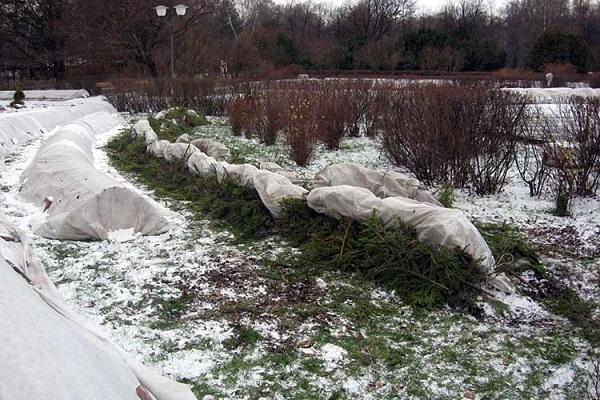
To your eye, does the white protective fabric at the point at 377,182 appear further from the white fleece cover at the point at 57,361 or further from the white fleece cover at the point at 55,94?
the white fleece cover at the point at 55,94

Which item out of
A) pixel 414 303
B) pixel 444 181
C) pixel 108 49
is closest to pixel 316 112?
pixel 444 181

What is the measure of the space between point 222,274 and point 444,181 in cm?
381

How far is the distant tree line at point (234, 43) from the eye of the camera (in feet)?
88.5

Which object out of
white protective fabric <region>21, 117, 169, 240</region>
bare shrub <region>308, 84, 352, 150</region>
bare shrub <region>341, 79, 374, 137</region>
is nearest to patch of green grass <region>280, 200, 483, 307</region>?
white protective fabric <region>21, 117, 169, 240</region>

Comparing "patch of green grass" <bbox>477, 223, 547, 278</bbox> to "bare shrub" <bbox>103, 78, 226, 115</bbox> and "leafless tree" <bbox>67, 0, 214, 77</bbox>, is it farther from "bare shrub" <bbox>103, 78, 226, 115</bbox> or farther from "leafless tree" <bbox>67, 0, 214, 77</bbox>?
"leafless tree" <bbox>67, 0, 214, 77</bbox>

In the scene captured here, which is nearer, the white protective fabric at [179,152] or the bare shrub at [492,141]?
the bare shrub at [492,141]

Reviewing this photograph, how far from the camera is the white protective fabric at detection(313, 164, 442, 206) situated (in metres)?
5.12

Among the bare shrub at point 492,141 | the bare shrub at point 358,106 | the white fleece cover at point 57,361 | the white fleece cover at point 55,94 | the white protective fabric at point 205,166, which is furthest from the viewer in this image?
the white fleece cover at point 55,94

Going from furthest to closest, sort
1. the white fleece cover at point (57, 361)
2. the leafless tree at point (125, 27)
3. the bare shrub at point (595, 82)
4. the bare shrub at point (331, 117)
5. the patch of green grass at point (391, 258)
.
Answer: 1. the leafless tree at point (125, 27)
2. the bare shrub at point (595, 82)
3. the bare shrub at point (331, 117)
4. the patch of green grass at point (391, 258)
5. the white fleece cover at point (57, 361)

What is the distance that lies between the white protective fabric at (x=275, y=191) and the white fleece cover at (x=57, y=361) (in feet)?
7.92

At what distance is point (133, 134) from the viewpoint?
11.0m

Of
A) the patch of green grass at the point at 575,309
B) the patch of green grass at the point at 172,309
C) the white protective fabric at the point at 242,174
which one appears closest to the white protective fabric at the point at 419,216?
the patch of green grass at the point at 575,309

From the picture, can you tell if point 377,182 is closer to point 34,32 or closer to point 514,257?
point 514,257

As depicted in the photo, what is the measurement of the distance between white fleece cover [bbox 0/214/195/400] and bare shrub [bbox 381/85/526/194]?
16.2 feet
